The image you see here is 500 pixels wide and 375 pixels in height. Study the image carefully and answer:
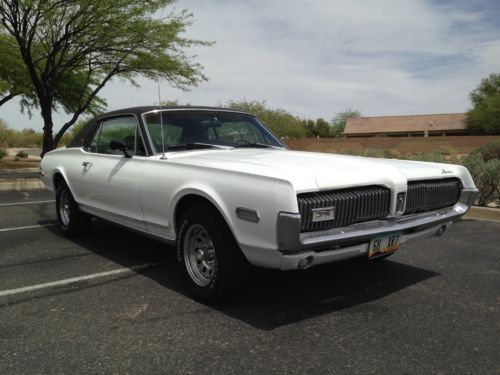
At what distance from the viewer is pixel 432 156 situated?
1021cm

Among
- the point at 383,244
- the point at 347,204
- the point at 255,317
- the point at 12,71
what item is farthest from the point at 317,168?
the point at 12,71

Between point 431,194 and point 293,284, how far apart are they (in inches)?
55.3

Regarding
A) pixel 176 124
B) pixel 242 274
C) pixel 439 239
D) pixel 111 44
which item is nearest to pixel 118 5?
pixel 111 44

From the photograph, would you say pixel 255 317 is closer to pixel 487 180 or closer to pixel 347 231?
pixel 347 231

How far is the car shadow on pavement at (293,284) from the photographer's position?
11.5 ft

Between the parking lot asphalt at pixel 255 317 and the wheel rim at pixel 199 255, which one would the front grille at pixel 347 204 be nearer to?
the parking lot asphalt at pixel 255 317

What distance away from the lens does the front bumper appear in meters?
2.91

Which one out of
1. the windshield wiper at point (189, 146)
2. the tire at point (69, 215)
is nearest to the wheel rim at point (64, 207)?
the tire at point (69, 215)

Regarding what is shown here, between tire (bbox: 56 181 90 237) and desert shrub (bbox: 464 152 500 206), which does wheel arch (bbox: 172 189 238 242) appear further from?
desert shrub (bbox: 464 152 500 206)

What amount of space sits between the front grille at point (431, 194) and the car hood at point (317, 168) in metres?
0.06

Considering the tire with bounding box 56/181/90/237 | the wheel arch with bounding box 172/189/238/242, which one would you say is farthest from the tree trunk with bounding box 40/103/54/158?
the wheel arch with bounding box 172/189/238/242

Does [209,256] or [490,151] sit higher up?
[490,151]

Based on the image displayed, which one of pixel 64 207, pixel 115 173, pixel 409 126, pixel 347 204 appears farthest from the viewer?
pixel 409 126

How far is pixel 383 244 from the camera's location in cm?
344
